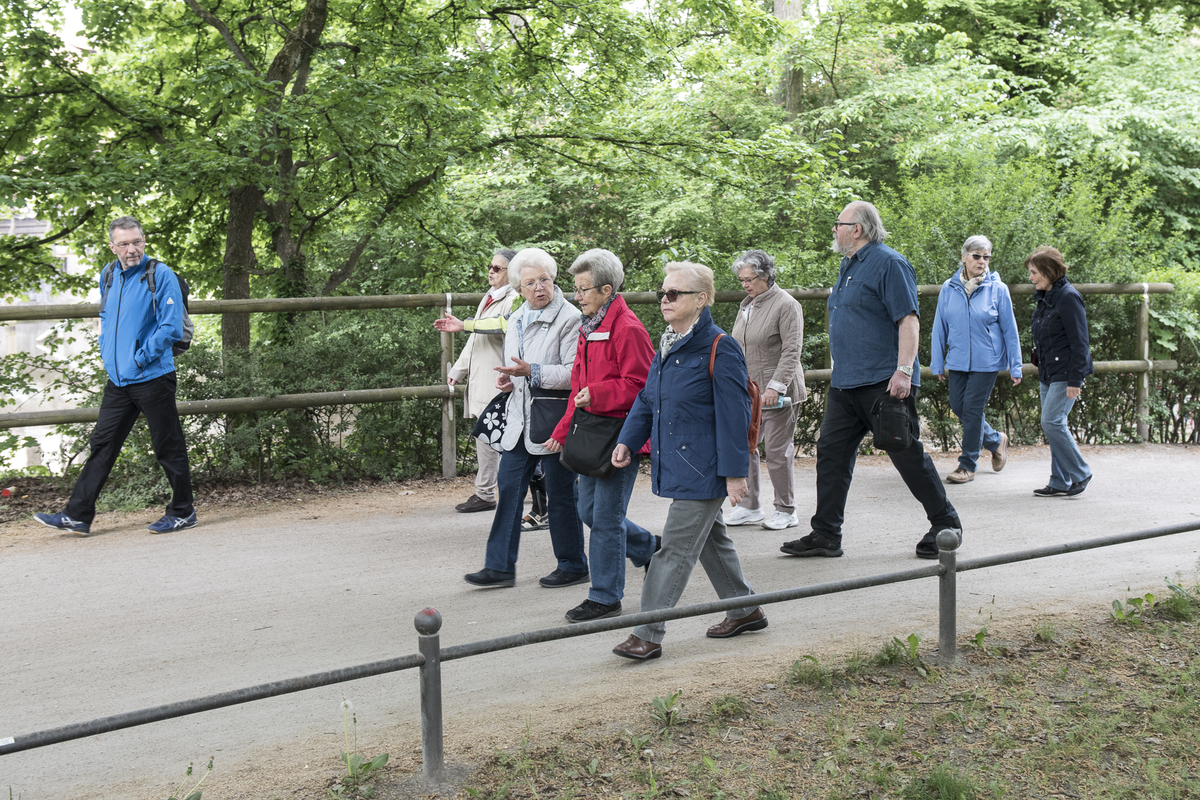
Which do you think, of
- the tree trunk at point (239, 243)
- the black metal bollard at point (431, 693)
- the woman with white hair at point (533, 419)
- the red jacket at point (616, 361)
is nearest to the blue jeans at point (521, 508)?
the woman with white hair at point (533, 419)

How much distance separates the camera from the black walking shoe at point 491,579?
585 cm

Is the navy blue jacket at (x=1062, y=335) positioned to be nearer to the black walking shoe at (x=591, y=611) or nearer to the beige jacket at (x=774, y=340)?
the beige jacket at (x=774, y=340)

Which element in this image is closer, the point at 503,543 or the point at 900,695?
the point at 900,695

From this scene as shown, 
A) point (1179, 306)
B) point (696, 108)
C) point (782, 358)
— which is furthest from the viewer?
point (696, 108)

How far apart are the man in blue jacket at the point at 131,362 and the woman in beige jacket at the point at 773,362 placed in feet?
13.1

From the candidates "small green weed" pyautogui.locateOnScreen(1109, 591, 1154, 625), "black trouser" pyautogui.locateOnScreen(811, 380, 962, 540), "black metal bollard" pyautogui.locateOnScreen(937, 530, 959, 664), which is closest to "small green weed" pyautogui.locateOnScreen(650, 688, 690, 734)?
"black metal bollard" pyautogui.locateOnScreen(937, 530, 959, 664)

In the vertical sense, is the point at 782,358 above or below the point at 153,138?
below

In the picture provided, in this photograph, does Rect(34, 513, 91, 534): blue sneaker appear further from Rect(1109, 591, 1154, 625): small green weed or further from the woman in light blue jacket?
the woman in light blue jacket

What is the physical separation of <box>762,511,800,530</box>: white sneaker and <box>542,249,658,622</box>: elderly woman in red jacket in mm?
2509

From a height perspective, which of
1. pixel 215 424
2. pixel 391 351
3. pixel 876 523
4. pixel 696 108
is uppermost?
pixel 696 108

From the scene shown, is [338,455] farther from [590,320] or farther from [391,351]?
[590,320]

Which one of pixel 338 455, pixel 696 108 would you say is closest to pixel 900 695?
A: pixel 338 455

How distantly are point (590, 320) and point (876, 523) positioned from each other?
3493 millimetres

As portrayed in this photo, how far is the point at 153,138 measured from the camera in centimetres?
971
